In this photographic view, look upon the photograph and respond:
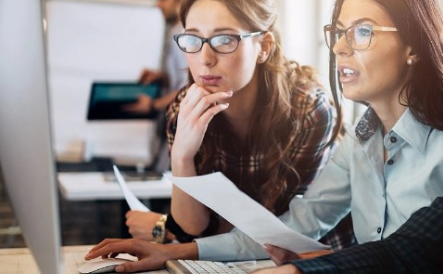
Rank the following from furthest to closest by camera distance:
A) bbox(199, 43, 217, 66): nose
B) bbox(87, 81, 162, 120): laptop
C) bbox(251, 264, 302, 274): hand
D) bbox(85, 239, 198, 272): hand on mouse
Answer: bbox(87, 81, 162, 120): laptop < bbox(199, 43, 217, 66): nose < bbox(85, 239, 198, 272): hand on mouse < bbox(251, 264, 302, 274): hand

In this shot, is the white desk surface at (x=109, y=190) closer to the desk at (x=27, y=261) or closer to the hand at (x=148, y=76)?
the hand at (x=148, y=76)

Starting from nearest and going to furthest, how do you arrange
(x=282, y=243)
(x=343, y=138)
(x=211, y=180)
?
1. (x=211, y=180)
2. (x=282, y=243)
3. (x=343, y=138)

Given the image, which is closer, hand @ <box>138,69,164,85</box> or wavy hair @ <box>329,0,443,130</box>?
wavy hair @ <box>329,0,443,130</box>

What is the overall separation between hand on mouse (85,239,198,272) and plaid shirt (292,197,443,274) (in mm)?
297

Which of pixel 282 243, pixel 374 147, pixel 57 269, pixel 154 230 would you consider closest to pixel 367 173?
pixel 374 147

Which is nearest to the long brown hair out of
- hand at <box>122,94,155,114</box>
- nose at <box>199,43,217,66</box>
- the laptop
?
nose at <box>199,43,217,66</box>

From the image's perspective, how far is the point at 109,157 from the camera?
4168 mm

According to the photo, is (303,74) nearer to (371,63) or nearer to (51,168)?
(371,63)

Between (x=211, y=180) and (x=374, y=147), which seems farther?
(x=374, y=147)

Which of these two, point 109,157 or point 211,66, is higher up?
point 211,66

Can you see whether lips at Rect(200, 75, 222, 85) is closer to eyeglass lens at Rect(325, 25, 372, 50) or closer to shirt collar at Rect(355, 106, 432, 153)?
eyeglass lens at Rect(325, 25, 372, 50)

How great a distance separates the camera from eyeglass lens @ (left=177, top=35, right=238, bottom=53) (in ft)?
4.46

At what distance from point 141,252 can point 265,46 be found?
48 centimetres

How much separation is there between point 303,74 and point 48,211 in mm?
795
